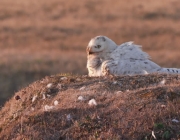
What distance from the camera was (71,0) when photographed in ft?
112

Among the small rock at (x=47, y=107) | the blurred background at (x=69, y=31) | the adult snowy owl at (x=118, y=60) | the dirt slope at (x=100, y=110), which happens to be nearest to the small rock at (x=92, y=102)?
the dirt slope at (x=100, y=110)

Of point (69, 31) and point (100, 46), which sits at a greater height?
point (69, 31)

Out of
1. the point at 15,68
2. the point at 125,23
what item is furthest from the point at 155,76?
the point at 125,23

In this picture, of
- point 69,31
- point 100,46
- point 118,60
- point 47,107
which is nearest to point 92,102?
point 47,107

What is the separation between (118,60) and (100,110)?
7.63 ft

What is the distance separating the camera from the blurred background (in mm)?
20688

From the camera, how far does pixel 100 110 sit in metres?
7.42

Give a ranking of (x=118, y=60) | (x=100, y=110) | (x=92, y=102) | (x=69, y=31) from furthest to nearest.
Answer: (x=69, y=31), (x=118, y=60), (x=92, y=102), (x=100, y=110)

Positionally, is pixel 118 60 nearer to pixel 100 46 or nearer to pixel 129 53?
pixel 129 53

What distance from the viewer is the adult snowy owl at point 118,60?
374 inches

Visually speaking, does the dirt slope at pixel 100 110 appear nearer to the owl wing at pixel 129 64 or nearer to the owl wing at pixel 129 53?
the owl wing at pixel 129 64

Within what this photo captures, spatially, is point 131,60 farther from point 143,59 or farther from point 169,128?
point 169,128

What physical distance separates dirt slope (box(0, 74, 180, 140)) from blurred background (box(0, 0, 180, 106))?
9.25m

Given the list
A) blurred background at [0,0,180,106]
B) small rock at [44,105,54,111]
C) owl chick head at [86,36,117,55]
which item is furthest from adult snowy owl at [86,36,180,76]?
blurred background at [0,0,180,106]
